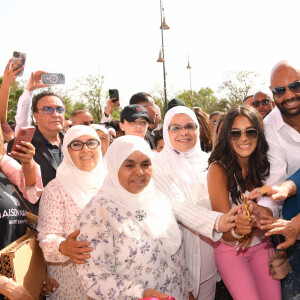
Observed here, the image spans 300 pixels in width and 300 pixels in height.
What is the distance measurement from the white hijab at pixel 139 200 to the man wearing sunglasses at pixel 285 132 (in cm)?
101

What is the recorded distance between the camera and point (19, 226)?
2.50 meters

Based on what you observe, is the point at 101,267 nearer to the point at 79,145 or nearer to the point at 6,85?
the point at 79,145

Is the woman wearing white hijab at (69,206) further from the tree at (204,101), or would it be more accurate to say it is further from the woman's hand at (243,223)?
the tree at (204,101)

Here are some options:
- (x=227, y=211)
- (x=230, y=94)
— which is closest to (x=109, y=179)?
(x=227, y=211)

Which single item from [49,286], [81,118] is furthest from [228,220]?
[81,118]

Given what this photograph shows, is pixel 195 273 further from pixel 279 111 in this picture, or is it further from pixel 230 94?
pixel 230 94

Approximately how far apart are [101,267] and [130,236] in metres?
0.29

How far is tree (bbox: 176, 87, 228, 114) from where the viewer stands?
47838 mm

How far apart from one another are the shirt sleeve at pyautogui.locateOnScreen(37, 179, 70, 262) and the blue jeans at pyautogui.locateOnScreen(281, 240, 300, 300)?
78.2 inches

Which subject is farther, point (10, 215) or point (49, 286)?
point (49, 286)

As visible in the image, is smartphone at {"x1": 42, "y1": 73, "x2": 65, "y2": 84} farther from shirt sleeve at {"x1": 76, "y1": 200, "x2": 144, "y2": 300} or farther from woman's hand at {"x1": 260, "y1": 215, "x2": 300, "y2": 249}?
woman's hand at {"x1": 260, "y1": 215, "x2": 300, "y2": 249}

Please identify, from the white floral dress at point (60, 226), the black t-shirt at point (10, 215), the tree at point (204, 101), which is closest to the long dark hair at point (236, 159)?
the white floral dress at point (60, 226)

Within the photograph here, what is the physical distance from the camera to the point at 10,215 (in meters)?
2.38

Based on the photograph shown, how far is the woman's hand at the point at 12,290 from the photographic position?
2.11m
